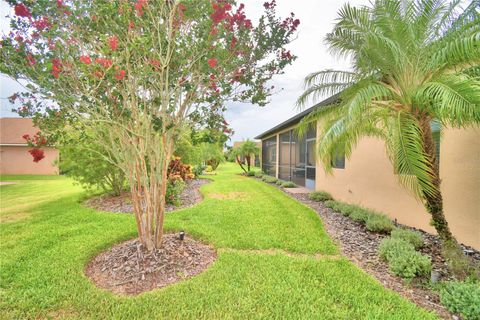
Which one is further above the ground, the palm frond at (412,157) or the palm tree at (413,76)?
the palm tree at (413,76)

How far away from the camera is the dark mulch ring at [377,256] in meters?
3.19

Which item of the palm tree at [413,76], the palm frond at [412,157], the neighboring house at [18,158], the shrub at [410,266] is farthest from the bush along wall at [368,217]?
the neighboring house at [18,158]

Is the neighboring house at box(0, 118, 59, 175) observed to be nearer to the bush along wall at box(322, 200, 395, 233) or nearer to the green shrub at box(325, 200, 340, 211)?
the green shrub at box(325, 200, 340, 211)

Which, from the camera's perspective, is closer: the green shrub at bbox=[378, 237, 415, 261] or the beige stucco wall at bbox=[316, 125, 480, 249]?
the green shrub at bbox=[378, 237, 415, 261]

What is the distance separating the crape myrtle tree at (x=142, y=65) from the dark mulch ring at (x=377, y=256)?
367cm

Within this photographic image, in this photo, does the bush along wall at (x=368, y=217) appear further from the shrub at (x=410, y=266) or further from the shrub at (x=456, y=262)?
the shrub at (x=410, y=266)

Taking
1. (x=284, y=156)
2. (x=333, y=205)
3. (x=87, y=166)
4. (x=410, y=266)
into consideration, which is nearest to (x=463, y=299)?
(x=410, y=266)

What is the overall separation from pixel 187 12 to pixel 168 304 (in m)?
4.19

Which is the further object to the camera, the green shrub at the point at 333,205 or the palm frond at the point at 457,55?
the green shrub at the point at 333,205

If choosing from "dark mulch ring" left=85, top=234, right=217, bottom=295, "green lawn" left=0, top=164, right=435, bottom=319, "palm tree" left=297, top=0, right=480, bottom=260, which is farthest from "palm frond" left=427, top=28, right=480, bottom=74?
"dark mulch ring" left=85, top=234, right=217, bottom=295

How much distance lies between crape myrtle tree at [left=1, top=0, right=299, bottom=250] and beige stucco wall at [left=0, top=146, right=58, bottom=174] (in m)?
20.5

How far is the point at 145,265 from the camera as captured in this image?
12.5 feet

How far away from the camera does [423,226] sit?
19.1 ft

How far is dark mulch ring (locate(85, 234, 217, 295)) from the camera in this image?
134 inches
